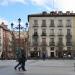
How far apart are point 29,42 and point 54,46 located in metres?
7.79

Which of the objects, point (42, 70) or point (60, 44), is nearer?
point (42, 70)

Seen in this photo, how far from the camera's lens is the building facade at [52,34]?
11581 cm

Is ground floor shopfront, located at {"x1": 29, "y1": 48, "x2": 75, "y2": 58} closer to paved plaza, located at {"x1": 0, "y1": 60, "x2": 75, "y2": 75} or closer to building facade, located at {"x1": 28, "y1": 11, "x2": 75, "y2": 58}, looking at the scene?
building facade, located at {"x1": 28, "y1": 11, "x2": 75, "y2": 58}

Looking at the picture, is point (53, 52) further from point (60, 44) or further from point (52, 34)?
point (52, 34)

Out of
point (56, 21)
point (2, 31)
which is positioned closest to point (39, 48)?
point (56, 21)

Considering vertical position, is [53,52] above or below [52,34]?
below

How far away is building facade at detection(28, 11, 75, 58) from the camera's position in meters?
116

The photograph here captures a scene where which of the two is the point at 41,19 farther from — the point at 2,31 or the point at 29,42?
the point at 2,31

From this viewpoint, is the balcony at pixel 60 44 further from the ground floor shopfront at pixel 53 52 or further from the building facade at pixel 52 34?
the ground floor shopfront at pixel 53 52

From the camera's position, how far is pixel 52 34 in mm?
117812

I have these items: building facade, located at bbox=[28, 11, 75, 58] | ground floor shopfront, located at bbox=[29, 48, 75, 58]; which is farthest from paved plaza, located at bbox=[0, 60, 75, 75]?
building facade, located at bbox=[28, 11, 75, 58]

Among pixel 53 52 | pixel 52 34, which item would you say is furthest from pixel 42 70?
pixel 52 34

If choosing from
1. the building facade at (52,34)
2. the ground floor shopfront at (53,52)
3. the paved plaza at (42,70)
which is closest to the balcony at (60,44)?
the building facade at (52,34)

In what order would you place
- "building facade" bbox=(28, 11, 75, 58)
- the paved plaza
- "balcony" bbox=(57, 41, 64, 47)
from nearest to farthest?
the paved plaza
"balcony" bbox=(57, 41, 64, 47)
"building facade" bbox=(28, 11, 75, 58)
